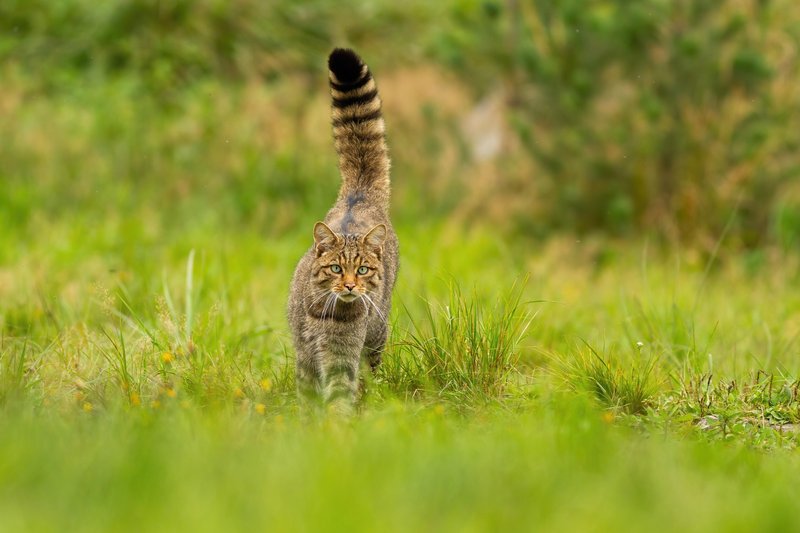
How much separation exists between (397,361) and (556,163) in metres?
5.91

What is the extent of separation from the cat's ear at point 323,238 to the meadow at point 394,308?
587mm

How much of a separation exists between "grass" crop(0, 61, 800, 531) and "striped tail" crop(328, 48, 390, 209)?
715 mm

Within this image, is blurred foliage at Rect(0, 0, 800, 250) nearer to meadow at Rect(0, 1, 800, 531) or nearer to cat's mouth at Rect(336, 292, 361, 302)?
meadow at Rect(0, 1, 800, 531)

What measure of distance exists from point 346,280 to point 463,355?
0.67m

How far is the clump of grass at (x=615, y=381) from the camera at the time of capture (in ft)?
17.5

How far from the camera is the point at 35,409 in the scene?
192 inches

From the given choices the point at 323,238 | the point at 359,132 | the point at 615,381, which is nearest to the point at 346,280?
the point at 323,238

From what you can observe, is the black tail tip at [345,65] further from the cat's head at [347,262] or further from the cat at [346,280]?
the cat's head at [347,262]

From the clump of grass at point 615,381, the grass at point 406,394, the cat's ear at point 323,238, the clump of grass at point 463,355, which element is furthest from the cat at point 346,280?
the clump of grass at point 615,381

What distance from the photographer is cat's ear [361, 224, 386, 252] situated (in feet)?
18.4

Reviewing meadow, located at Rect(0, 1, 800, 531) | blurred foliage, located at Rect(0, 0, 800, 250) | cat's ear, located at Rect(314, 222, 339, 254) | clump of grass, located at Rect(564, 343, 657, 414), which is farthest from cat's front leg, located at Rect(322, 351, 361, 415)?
blurred foliage, located at Rect(0, 0, 800, 250)

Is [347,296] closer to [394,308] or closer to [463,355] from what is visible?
[463,355]

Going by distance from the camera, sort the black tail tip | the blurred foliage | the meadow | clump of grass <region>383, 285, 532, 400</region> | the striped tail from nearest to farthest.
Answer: the meadow → clump of grass <region>383, 285, 532, 400</region> → the black tail tip → the striped tail → the blurred foliage

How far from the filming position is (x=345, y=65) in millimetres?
6148
